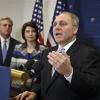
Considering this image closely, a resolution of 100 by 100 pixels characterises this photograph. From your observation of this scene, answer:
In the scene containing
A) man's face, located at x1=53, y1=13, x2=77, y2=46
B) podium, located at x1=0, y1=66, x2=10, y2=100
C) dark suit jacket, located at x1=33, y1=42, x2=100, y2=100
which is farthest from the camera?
man's face, located at x1=53, y1=13, x2=77, y2=46

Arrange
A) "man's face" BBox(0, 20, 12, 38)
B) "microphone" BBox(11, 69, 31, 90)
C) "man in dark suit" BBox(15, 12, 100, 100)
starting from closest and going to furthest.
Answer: "man in dark suit" BBox(15, 12, 100, 100) → "microphone" BBox(11, 69, 31, 90) → "man's face" BBox(0, 20, 12, 38)

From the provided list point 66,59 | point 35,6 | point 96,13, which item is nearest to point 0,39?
point 35,6

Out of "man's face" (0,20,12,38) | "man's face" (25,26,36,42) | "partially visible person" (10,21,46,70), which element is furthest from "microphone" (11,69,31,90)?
"man's face" (0,20,12,38)

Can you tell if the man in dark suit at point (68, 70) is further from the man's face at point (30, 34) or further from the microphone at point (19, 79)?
the man's face at point (30, 34)

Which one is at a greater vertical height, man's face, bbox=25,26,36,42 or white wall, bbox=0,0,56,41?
white wall, bbox=0,0,56,41

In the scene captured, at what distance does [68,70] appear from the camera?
1625mm

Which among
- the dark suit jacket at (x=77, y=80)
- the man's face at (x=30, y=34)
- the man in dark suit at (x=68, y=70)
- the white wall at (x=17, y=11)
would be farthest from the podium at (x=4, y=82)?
the white wall at (x=17, y=11)

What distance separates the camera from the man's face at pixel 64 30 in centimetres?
205

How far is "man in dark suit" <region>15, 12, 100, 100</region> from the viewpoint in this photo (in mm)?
1613

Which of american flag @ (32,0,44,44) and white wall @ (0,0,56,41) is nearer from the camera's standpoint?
american flag @ (32,0,44,44)

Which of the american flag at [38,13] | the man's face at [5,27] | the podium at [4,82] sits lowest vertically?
the podium at [4,82]

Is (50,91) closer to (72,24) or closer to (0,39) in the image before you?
(72,24)

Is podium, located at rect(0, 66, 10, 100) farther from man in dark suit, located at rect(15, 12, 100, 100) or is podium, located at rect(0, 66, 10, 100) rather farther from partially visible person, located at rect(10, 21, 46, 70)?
partially visible person, located at rect(10, 21, 46, 70)

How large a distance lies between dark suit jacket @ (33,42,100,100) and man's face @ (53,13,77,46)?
0.29 feet
